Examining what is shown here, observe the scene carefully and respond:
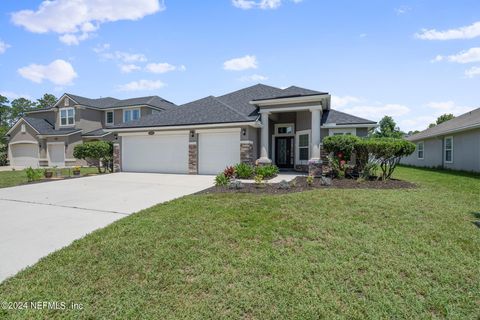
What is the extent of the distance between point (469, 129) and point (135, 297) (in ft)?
62.1

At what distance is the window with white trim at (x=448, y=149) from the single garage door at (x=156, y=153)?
1798cm

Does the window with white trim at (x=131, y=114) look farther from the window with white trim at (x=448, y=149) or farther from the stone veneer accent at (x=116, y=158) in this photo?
the window with white trim at (x=448, y=149)

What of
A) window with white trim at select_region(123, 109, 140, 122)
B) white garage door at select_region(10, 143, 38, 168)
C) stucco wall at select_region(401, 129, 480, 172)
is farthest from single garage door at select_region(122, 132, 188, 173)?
stucco wall at select_region(401, 129, 480, 172)

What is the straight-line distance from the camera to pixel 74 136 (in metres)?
23.9

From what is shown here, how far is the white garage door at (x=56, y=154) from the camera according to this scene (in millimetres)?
23920

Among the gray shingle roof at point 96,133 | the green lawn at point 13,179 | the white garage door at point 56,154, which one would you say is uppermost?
the gray shingle roof at point 96,133

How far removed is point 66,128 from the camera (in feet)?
82.0

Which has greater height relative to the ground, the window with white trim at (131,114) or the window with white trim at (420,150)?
the window with white trim at (131,114)

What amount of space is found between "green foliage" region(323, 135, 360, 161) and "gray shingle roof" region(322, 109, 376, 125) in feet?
12.2

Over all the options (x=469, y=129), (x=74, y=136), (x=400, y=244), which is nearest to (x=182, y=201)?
(x=400, y=244)

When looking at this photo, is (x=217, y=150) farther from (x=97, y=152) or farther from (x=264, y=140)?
(x=97, y=152)

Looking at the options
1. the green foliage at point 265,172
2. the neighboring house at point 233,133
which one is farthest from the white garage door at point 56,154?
the green foliage at point 265,172

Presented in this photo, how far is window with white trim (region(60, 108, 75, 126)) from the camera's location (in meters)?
24.8

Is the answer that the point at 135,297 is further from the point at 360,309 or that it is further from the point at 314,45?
the point at 314,45
